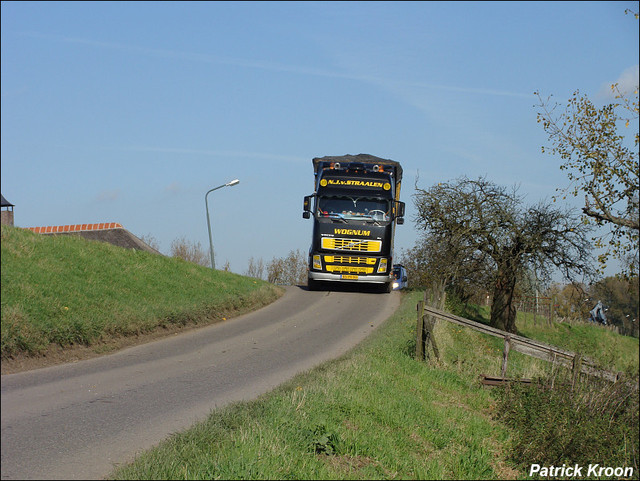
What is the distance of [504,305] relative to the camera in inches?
1187

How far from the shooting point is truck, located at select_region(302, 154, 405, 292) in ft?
70.5

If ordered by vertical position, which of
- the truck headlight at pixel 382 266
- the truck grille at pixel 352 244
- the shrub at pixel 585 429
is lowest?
the shrub at pixel 585 429

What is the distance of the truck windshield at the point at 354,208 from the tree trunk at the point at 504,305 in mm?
10941

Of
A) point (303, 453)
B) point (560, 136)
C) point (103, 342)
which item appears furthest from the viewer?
point (560, 136)

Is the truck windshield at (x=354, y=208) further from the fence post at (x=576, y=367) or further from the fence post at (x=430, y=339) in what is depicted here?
the fence post at (x=576, y=367)

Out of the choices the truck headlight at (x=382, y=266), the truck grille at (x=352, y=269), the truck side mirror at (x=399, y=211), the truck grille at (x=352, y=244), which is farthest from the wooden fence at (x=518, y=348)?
the truck side mirror at (x=399, y=211)

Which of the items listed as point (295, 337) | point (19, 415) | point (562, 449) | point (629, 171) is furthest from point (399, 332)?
point (19, 415)

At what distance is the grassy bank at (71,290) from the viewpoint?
1960mm

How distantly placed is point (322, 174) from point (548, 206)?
1331 centimetres

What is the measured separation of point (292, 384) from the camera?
9.16 m

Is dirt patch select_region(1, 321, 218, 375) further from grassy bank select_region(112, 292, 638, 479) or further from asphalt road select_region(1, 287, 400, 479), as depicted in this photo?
grassy bank select_region(112, 292, 638, 479)

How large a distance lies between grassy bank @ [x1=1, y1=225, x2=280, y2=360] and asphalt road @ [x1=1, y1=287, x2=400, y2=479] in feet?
0.63

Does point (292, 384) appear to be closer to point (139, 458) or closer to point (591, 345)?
point (139, 458)

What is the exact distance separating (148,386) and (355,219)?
1541 centimetres
